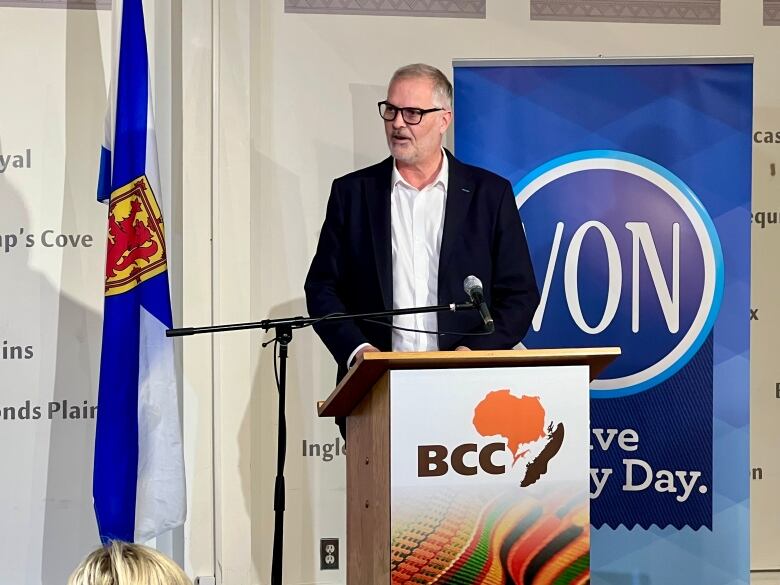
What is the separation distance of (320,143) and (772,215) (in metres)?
2.08

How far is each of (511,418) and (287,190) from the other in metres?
2.50

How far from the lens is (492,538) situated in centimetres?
275

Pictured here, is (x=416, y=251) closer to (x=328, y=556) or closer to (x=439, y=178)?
(x=439, y=178)

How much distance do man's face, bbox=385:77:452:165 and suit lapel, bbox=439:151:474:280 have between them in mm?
113

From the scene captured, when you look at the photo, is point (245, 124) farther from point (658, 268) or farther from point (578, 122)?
point (658, 268)

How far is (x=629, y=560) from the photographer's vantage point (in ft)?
14.3

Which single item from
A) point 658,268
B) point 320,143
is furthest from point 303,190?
point 658,268

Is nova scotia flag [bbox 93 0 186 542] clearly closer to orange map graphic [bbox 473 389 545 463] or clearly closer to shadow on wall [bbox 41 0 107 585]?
shadow on wall [bbox 41 0 107 585]

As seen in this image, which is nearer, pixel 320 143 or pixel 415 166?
pixel 415 166

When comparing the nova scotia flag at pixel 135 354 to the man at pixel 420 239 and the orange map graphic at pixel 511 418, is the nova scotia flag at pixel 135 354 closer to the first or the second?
the man at pixel 420 239

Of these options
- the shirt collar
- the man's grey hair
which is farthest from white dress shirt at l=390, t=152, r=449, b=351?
the man's grey hair

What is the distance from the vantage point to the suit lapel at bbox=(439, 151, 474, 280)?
372cm

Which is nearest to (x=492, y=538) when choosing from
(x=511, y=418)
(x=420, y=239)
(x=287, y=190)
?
(x=511, y=418)

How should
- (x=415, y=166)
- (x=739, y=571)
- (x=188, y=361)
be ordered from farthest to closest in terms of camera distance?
(x=188, y=361)
(x=739, y=571)
(x=415, y=166)
